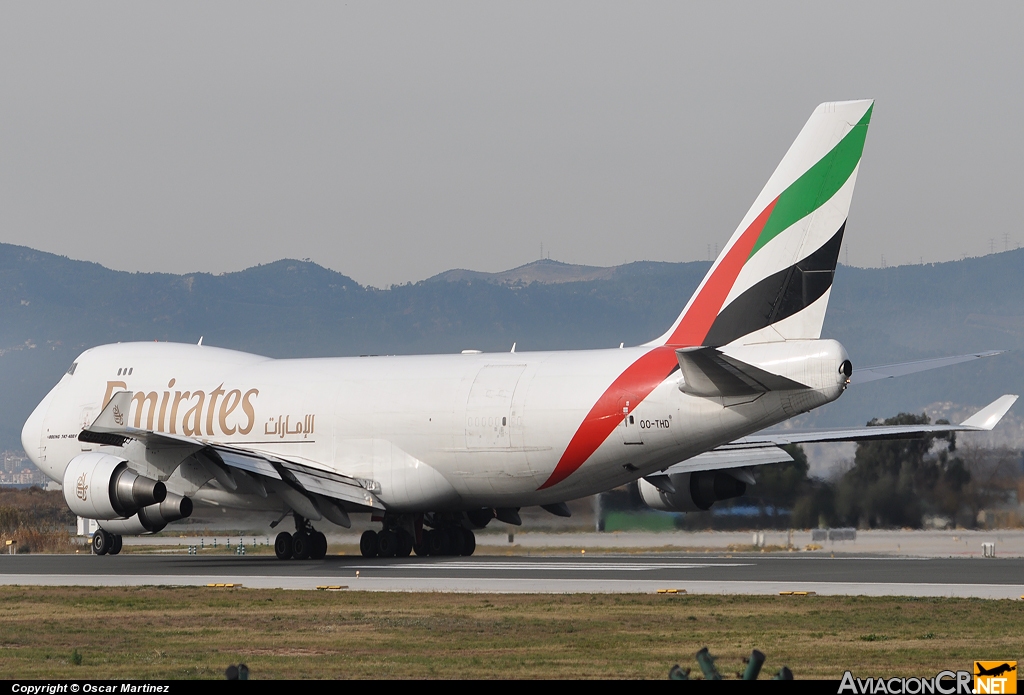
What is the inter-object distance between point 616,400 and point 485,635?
12.4m

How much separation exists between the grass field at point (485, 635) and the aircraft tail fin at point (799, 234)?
24.1ft

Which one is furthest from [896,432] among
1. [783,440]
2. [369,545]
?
[369,545]

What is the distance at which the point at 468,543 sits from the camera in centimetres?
3256

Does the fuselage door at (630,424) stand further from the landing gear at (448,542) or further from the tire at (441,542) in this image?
the tire at (441,542)

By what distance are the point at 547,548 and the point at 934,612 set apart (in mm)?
18731

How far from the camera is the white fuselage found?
87.1 ft

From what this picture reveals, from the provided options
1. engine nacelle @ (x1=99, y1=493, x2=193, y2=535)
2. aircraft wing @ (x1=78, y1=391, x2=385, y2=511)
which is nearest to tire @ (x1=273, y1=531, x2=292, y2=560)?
aircraft wing @ (x1=78, y1=391, x2=385, y2=511)

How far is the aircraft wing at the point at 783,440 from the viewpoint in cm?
3119

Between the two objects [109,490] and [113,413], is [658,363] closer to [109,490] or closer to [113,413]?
[113,413]

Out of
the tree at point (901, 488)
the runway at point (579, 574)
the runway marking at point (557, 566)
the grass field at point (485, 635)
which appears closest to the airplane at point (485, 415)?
the runway at point (579, 574)

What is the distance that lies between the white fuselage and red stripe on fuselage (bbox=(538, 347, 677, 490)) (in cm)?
4

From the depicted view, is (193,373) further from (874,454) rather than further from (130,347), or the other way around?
(874,454)

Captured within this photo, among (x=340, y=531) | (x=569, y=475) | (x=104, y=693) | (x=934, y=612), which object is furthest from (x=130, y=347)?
(x=104, y=693)

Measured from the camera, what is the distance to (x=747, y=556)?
31.2m
